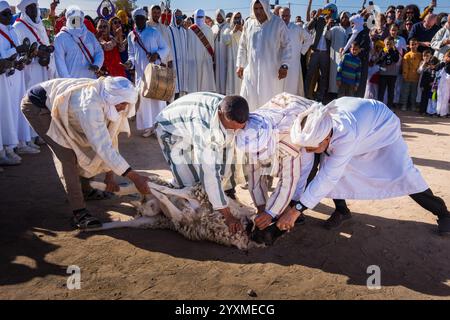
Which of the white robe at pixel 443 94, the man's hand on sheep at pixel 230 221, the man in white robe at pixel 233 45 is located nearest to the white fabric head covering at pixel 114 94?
the man's hand on sheep at pixel 230 221

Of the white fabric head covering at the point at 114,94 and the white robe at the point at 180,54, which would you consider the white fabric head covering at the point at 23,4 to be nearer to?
the white robe at the point at 180,54

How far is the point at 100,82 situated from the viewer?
144 inches

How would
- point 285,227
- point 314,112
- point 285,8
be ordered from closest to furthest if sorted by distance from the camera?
point 314,112, point 285,227, point 285,8

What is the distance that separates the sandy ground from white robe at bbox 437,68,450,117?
6.75 meters

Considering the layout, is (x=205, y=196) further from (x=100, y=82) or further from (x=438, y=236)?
(x=438, y=236)

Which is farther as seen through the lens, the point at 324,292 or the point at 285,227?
the point at 285,227

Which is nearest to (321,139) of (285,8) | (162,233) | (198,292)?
(198,292)

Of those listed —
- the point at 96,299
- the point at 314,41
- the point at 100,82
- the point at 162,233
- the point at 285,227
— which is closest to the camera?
the point at 96,299

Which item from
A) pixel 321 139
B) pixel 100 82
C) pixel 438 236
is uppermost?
pixel 100 82

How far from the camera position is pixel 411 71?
11.0m

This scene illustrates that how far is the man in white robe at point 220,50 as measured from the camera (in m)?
10.7

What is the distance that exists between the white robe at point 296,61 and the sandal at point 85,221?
12.1ft

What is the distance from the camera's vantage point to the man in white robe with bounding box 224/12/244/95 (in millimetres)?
10423

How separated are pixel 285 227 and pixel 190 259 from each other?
0.81 meters
